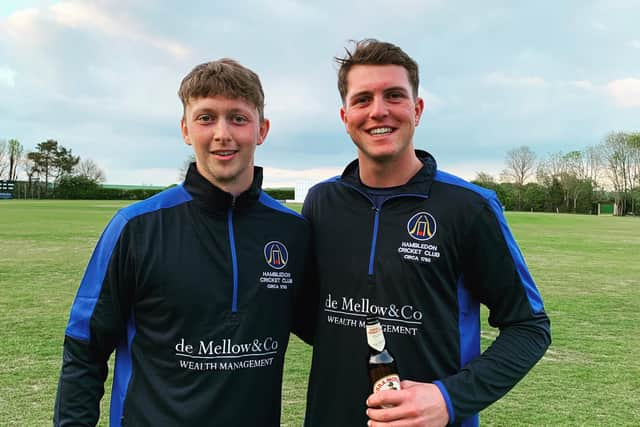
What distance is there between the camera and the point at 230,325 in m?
2.37

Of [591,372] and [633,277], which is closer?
[591,372]

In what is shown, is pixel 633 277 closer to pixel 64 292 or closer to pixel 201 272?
pixel 64 292

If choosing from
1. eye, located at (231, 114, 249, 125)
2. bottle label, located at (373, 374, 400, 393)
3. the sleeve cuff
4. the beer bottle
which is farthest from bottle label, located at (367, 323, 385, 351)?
eye, located at (231, 114, 249, 125)

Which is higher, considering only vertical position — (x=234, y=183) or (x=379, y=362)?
(x=234, y=183)

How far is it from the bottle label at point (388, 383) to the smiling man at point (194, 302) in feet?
2.07

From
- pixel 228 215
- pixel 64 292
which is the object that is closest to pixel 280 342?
pixel 228 215

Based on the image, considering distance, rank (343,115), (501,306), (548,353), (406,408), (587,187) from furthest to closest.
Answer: (587,187) → (548,353) → (343,115) → (501,306) → (406,408)

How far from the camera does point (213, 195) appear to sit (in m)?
2.52

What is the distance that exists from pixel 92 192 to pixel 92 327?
3555 inches

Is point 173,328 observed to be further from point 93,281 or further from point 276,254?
point 276,254

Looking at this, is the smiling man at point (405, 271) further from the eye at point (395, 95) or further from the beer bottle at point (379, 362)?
the beer bottle at point (379, 362)

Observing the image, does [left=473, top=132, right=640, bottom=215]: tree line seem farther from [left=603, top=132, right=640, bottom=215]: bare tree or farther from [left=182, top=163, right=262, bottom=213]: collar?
[left=182, top=163, right=262, bottom=213]: collar

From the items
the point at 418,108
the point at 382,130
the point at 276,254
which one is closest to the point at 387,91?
the point at 382,130

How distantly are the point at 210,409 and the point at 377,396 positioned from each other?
78cm
